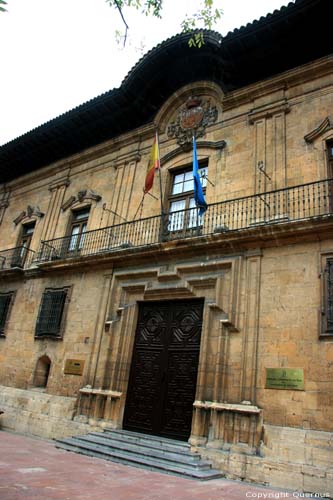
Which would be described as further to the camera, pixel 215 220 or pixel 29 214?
pixel 29 214

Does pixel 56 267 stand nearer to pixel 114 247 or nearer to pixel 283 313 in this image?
pixel 114 247

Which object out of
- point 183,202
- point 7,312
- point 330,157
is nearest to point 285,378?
point 330,157

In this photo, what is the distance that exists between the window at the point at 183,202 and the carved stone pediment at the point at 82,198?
2.85m

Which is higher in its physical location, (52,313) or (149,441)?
(52,313)

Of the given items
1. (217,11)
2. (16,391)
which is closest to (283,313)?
(217,11)

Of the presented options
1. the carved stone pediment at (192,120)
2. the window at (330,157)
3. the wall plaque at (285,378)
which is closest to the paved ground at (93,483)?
the wall plaque at (285,378)

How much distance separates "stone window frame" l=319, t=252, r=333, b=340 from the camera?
22.6 ft

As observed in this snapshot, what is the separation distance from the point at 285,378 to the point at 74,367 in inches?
220

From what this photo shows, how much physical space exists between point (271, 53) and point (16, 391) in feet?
37.2

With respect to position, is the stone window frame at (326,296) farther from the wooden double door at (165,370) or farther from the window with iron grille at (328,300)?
the wooden double door at (165,370)

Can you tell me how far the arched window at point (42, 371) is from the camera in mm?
11195

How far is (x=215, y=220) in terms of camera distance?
31.0ft

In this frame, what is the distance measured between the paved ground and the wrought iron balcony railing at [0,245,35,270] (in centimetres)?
736

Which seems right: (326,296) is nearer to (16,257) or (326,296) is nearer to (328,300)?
(328,300)
